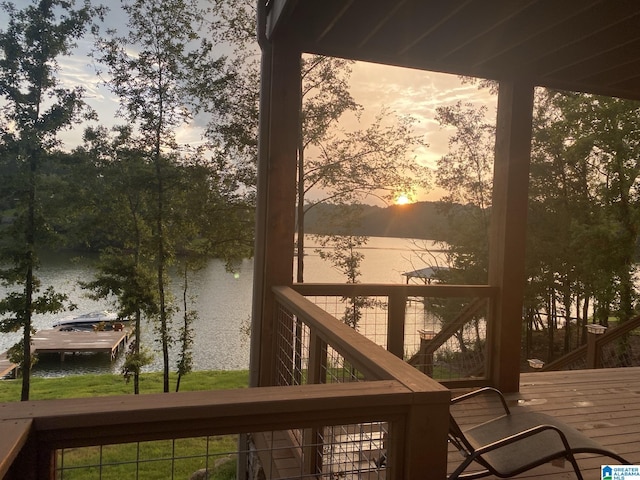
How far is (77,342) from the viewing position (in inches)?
842

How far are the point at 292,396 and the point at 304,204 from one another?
1137 centimetres

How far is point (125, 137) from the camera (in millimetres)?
12789

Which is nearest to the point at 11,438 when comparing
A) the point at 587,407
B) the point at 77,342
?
the point at 587,407

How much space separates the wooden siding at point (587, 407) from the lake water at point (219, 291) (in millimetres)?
6746

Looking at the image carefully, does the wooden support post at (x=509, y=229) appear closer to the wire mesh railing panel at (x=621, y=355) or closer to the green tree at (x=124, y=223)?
the wire mesh railing panel at (x=621, y=355)

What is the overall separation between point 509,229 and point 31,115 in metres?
12.2

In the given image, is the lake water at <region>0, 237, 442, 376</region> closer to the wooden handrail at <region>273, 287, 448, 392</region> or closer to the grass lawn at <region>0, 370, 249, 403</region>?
the grass lawn at <region>0, 370, 249, 403</region>

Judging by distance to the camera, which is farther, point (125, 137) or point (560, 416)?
point (125, 137)

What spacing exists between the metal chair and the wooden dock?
2028 cm

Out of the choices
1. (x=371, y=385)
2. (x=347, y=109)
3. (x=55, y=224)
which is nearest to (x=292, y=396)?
(x=371, y=385)

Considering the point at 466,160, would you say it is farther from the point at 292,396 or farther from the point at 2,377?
the point at 2,377

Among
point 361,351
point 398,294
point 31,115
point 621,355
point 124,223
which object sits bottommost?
point 621,355

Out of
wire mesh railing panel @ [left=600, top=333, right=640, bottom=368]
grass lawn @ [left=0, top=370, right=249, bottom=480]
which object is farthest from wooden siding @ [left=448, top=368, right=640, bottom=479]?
wire mesh railing panel @ [left=600, top=333, right=640, bottom=368]

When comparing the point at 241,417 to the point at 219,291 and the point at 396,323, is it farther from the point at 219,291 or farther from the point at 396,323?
the point at 219,291
